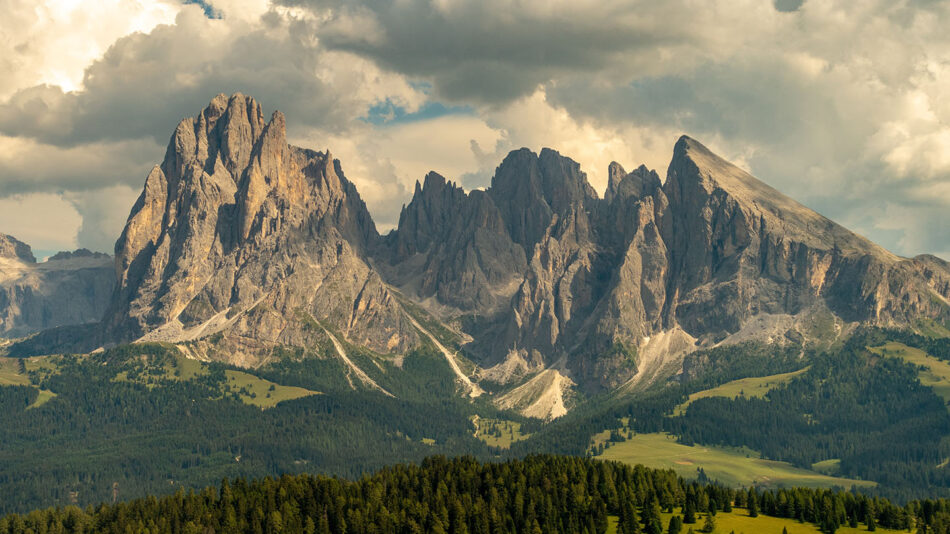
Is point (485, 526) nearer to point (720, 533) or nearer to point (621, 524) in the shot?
point (621, 524)

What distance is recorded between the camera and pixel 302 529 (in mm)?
199875

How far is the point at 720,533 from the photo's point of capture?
196 meters

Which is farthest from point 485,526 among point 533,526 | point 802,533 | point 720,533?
point 802,533

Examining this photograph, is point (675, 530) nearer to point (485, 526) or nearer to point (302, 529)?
point (485, 526)

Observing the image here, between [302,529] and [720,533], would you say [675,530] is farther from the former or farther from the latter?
[302,529]

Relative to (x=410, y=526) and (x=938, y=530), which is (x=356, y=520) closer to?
(x=410, y=526)

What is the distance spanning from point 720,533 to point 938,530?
43.1 meters

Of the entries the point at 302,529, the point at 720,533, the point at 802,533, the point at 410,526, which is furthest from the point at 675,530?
the point at 302,529

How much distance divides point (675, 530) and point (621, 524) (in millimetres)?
10402

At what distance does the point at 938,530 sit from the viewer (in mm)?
198375

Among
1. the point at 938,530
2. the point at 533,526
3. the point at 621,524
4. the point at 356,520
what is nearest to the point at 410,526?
the point at 356,520

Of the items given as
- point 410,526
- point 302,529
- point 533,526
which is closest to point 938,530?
point 533,526

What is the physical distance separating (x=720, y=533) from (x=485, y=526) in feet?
149

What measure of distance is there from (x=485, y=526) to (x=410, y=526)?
14.8 metres
